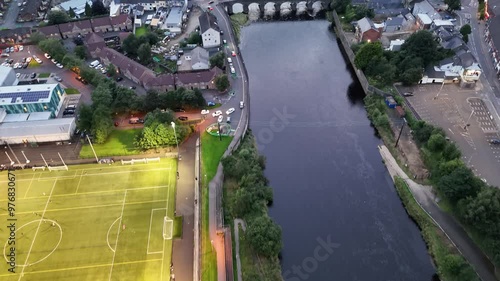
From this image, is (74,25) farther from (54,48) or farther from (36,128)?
(36,128)

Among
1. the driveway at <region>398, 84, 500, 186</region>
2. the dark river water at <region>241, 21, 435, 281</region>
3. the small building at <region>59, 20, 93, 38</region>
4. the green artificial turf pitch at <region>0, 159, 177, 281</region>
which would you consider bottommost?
the dark river water at <region>241, 21, 435, 281</region>

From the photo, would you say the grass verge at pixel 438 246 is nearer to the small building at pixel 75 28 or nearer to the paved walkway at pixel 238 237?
the paved walkway at pixel 238 237

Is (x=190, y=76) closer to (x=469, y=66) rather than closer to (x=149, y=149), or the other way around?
(x=149, y=149)

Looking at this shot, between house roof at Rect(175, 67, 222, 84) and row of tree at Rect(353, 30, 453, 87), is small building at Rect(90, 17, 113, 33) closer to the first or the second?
house roof at Rect(175, 67, 222, 84)

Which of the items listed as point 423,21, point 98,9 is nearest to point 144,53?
point 98,9

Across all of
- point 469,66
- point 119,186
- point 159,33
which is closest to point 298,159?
point 119,186

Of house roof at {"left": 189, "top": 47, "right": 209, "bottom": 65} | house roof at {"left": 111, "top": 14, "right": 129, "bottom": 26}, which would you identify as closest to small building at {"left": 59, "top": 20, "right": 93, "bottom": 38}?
house roof at {"left": 111, "top": 14, "right": 129, "bottom": 26}
